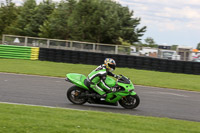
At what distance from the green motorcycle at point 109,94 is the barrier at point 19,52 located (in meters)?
16.7

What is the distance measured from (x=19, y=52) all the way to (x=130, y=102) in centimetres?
1822

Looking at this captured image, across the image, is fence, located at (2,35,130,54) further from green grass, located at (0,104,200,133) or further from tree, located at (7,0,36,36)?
tree, located at (7,0,36,36)

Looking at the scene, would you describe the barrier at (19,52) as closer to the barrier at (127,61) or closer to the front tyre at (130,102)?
the barrier at (127,61)

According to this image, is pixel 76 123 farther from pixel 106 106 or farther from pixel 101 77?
pixel 106 106

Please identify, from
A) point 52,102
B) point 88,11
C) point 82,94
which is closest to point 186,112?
point 82,94

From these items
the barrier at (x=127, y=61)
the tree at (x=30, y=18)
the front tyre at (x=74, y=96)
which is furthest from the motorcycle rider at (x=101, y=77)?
the tree at (x=30, y=18)

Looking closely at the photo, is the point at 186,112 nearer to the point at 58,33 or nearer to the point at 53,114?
the point at 53,114

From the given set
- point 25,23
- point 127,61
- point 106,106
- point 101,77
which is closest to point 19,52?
point 127,61

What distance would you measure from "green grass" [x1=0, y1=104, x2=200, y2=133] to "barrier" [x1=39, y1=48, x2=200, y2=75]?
15.6 metres

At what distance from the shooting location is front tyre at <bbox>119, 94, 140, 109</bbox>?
10609mm

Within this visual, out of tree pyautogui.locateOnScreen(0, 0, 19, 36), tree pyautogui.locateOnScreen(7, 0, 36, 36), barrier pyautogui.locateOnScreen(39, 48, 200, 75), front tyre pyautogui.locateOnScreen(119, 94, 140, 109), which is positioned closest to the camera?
front tyre pyautogui.locateOnScreen(119, 94, 140, 109)

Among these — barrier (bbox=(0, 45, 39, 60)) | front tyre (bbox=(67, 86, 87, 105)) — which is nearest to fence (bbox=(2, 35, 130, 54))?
barrier (bbox=(0, 45, 39, 60))

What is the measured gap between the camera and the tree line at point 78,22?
47.6 m

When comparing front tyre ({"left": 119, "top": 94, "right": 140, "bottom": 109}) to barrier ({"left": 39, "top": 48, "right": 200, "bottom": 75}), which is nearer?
front tyre ({"left": 119, "top": 94, "right": 140, "bottom": 109})
